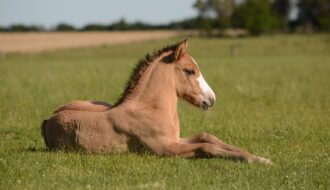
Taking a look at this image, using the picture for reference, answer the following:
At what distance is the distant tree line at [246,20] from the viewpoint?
113 metres

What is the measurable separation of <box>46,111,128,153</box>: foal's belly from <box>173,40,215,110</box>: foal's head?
126cm

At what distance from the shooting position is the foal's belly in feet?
31.3

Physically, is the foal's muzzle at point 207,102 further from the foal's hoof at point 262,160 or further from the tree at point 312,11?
the tree at point 312,11

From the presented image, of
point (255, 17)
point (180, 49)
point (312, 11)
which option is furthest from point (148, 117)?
point (312, 11)

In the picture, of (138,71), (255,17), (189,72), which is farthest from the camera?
(255,17)

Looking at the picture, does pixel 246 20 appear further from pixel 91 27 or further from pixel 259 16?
pixel 91 27

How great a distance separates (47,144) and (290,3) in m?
137

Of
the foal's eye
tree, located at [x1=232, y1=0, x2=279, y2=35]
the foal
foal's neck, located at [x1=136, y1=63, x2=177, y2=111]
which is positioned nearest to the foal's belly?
the foal

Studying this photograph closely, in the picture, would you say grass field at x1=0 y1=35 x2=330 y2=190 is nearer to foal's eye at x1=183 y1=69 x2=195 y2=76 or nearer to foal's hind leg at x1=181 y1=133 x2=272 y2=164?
foal's hind leg at x1=181 y1=133 x2=272 y2=164

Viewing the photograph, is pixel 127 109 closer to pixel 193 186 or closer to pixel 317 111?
pixel 193 186

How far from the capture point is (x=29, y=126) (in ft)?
44.4

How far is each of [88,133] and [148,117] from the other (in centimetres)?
98

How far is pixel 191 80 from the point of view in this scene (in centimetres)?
981

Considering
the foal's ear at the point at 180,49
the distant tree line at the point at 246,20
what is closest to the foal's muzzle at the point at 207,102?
the foal's ear at the point at 180,49
